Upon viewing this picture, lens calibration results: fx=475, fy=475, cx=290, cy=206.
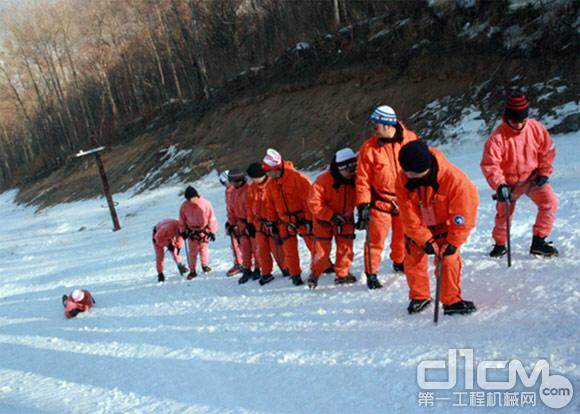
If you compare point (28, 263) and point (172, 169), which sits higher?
point (172, 169)

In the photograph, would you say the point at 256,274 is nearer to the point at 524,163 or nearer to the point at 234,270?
the point at 234,270

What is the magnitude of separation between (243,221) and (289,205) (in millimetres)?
1704

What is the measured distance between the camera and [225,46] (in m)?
33.6

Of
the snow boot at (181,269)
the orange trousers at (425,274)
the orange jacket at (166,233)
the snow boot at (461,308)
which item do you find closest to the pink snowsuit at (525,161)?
the orange trousers at (425,274)

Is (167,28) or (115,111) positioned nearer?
(167,28)

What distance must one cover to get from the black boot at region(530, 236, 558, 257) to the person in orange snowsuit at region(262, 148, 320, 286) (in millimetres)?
2820

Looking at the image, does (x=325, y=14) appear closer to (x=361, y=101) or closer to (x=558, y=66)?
(x=361, y=101)

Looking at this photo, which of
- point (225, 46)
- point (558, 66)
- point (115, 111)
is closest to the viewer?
point (558, 66)

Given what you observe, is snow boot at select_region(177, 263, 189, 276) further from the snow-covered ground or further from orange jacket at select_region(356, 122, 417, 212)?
orange jacket at select_region(356, 122, 417, 212)

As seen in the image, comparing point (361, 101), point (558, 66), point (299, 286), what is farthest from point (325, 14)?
point (299, 286)

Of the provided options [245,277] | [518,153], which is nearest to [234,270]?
[245,277]

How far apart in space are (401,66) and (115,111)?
31.9 metres

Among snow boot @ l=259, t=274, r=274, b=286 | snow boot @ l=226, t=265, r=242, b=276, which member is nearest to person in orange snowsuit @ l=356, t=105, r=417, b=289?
snow boot @ l=259, t=274, r=274, b=286

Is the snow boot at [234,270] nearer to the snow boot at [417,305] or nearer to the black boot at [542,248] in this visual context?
the snow boot at [417,305]
